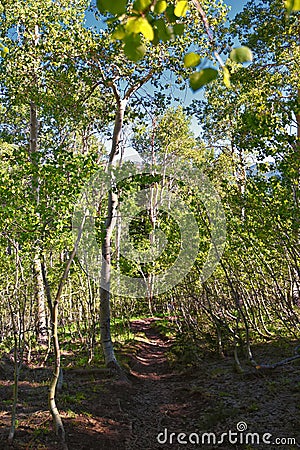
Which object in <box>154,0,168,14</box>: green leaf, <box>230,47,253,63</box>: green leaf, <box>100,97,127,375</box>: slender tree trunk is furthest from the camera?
<box>100,97,127,375</box>: slender tree trunk

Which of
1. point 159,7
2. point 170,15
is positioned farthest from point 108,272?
point 159,7

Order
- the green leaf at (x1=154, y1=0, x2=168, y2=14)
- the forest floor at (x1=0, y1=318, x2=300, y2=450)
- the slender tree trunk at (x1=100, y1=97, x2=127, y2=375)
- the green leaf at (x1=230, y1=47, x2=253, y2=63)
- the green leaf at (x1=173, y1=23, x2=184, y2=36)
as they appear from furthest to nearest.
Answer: the slender tree trunk at (x1=100, y1=97, x2=127, y2=375) < the forest floor at (x1=0, y1=318, x2=300, y2=450) < the green leaf at (x1=173, y1=23, x2=184, y2=36) < the green leaf at (x1=154, y1=0, x2=168, y2=14) < the green leaf at (x1=230, y1=47, x2=253, y2=63)

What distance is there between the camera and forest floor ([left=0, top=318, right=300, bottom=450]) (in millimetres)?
4895

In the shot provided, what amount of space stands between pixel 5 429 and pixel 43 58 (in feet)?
21.4

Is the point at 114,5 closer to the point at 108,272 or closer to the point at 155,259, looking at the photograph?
the point at 108,272

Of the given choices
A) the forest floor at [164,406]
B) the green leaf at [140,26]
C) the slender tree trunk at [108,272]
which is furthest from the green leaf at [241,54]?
the slender tree trunk at [108,272]

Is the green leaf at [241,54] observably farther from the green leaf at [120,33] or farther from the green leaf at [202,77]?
the green leaf at [120,33]

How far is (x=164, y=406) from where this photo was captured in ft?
22.2

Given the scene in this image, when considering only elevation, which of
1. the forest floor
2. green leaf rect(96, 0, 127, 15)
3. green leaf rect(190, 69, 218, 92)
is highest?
green leaf rect(96, 0, 127, 15)

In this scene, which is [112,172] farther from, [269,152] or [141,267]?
[141,267]

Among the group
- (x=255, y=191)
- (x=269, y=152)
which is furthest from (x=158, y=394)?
(x=269, y=152)

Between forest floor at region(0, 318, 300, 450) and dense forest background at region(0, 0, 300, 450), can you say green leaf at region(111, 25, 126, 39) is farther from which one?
forest floor at region(0, 318, 300, 450)

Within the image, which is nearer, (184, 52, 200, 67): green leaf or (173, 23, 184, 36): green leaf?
(184, 52, 200, 67): green leaf

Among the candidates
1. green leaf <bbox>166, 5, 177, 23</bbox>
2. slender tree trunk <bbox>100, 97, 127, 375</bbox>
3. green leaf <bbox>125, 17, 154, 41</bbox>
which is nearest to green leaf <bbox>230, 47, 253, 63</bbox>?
green leaf <bbox>125, 17, 154, 41</bbox>
